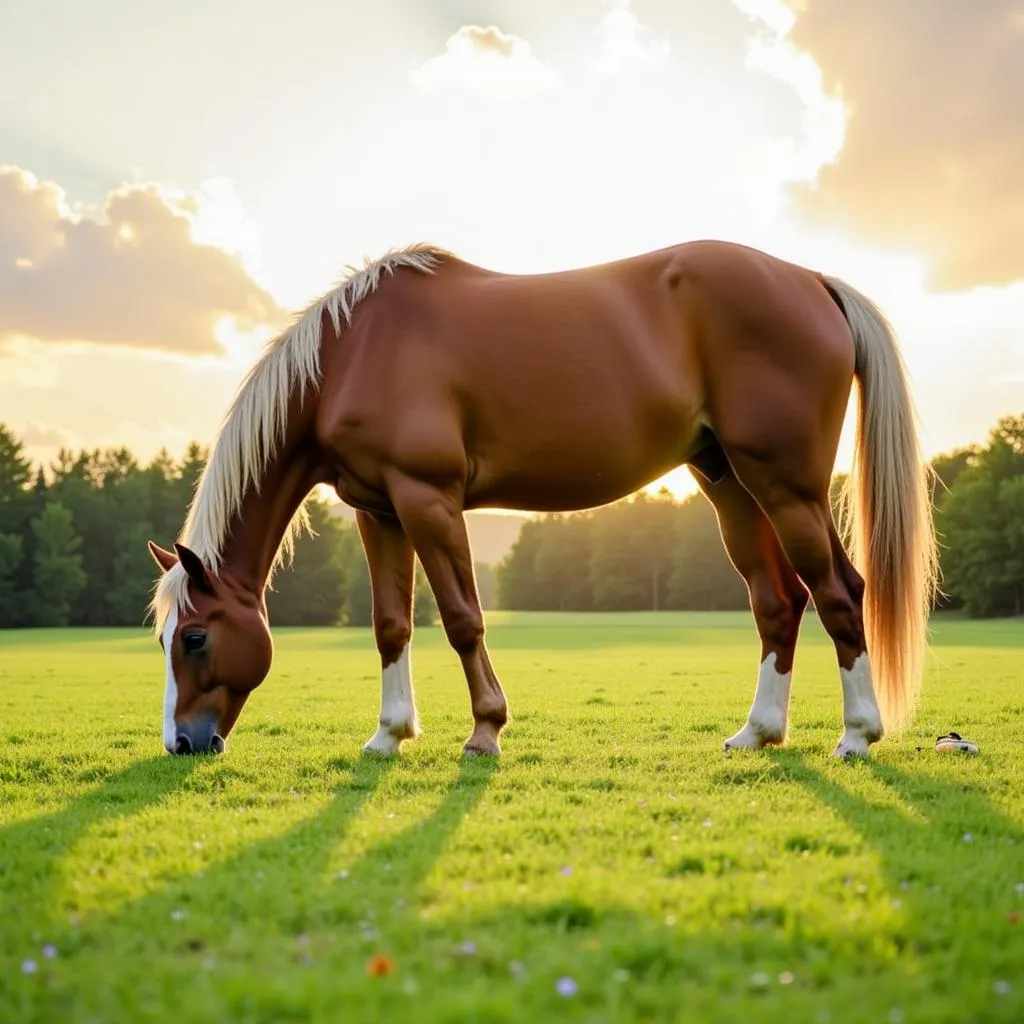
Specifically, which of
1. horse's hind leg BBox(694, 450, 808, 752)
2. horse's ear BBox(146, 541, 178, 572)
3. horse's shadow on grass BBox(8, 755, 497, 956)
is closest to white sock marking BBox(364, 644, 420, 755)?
horse's ear BBox(146, 541, 178, 572)

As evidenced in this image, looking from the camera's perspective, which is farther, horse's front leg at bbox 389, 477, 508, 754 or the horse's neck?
the horse's neck

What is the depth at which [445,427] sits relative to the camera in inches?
234

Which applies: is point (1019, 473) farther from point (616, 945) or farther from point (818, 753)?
point (616, 945)

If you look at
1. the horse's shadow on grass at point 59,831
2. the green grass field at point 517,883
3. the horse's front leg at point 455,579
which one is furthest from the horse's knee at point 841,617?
the horse's shadow on grass at point 59,831

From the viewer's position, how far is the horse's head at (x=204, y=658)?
6.04m

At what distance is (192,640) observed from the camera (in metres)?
6.04

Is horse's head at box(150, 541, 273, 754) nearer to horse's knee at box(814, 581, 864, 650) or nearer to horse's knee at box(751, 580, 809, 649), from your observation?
horse's knee at box(751, 580, 809, 649)

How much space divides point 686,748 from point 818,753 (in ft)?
2.74

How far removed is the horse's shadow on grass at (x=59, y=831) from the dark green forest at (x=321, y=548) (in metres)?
50.2

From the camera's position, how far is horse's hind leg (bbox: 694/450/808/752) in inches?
254

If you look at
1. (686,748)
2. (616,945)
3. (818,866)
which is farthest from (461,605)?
(616,945)

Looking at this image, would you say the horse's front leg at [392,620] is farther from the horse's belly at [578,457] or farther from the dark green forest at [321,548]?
the dark green forest at [321,548]

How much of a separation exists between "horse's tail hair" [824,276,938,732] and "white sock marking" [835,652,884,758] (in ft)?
0.98

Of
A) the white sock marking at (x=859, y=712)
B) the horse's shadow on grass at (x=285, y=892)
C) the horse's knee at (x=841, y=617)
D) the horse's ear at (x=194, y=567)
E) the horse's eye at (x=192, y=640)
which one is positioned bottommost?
the horse's shadow on grass at (x=285, y=892)
